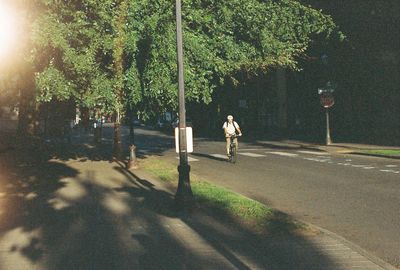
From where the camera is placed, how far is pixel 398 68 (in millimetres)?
34156

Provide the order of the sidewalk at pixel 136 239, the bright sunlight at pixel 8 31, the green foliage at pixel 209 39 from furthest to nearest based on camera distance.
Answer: the green foliage at pixel 209 39 → the bright sunlight at pixel 8 31 → the sidewalk at pixel 136 239

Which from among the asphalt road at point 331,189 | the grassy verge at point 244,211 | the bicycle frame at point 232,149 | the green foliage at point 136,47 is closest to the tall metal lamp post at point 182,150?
the grassy verge at point 244,211

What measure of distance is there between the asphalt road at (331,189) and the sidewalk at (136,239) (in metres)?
0.96

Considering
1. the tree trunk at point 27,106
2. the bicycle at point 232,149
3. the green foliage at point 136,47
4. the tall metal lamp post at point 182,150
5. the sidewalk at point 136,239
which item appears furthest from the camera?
the bicycle at point 232,149

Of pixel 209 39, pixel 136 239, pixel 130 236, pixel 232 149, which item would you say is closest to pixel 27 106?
Result: pixel 209 39

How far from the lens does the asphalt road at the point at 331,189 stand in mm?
7794

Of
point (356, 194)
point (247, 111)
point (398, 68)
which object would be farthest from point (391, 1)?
point (356, 194)

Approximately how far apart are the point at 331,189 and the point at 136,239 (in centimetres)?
645

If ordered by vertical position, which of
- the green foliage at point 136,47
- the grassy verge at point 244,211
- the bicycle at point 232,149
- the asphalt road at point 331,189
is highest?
the green foliage at point 136,47

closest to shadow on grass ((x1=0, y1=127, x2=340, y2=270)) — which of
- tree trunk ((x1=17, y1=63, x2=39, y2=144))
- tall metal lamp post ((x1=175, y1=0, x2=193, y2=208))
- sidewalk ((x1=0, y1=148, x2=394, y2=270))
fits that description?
sidewalk ((x1=0, y1=148, x2=394, y2=270))

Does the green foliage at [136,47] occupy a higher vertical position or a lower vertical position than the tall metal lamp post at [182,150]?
higher

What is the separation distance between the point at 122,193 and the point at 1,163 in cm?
851

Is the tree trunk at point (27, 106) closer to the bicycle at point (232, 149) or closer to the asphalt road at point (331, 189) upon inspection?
the asphalt road at point (331, 189)

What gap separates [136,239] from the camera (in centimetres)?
736
